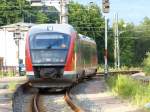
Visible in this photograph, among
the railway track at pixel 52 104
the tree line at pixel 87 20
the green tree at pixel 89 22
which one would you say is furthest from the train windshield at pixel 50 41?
the green tree at pixel 89 22

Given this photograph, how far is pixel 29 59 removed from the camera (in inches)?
1039

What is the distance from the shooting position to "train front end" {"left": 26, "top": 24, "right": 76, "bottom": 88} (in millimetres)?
26312

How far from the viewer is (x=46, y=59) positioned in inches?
1037

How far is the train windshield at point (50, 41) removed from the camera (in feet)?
87.6

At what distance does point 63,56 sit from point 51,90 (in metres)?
4.02

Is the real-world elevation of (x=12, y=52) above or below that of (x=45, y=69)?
below

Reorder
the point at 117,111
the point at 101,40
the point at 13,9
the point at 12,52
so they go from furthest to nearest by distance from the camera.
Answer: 1. the point at 13,9
2. the point at 101,40
3. the point at 12,52
4. the point at 117,111

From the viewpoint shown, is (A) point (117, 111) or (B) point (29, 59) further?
(B) point (29, 59)

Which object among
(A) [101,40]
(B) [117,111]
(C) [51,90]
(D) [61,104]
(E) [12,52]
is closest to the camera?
(B) [117,111]

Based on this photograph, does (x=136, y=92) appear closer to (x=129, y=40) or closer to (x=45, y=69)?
(x=45, y=69)

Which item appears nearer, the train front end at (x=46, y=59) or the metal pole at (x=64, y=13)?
the train front end at (x=46, y=59)

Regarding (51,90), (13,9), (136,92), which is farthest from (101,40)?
(136,92)

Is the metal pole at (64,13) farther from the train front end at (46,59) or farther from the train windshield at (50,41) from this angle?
the train front end at (46,59)

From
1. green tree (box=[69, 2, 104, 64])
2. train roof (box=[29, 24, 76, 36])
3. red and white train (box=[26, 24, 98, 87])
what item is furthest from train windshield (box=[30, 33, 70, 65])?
green tree (box=[69, 2, 104, 64])
